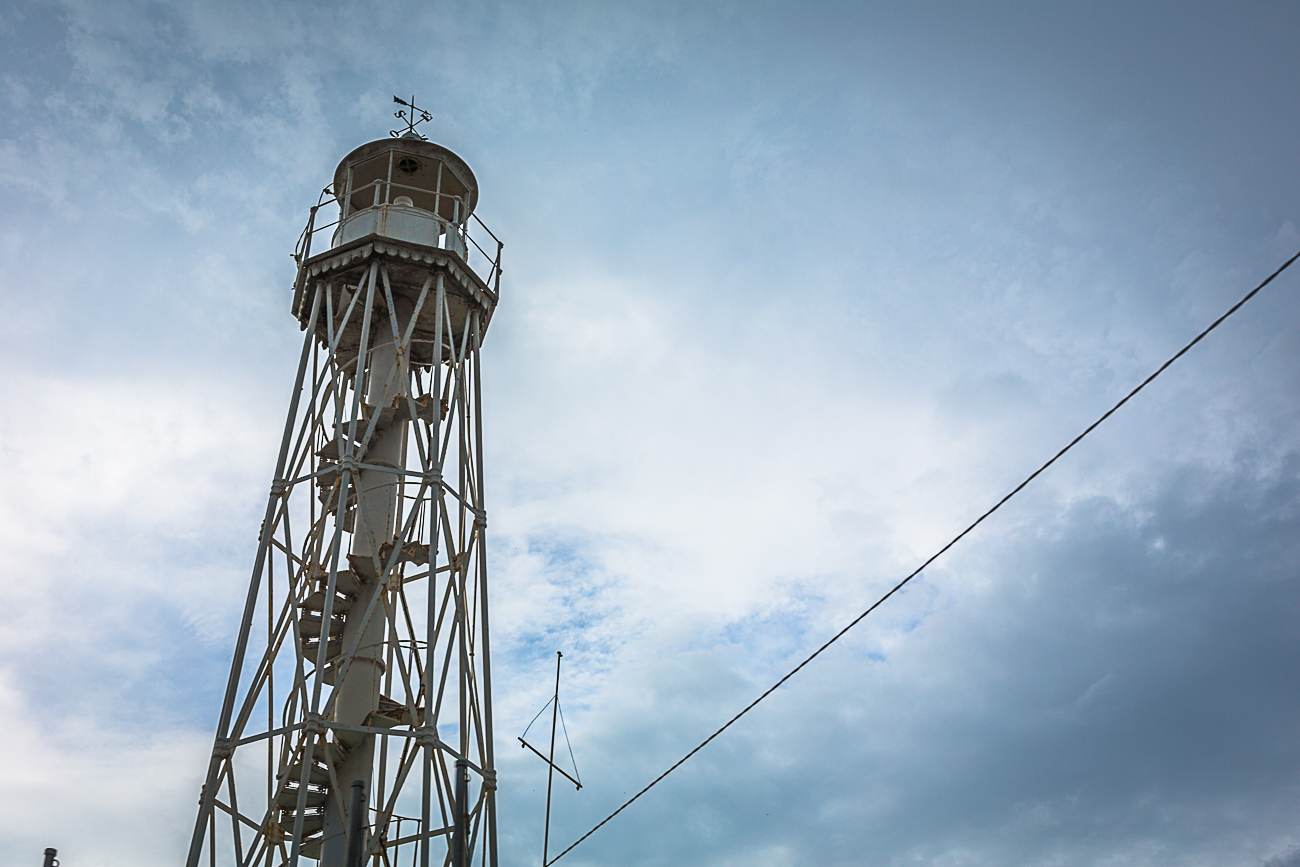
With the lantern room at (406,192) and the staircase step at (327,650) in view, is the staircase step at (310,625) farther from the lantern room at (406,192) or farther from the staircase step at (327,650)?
the lantern room at (406,192)

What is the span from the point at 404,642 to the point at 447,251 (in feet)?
31.6

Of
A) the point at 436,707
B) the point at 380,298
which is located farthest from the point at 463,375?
the point at 436,707

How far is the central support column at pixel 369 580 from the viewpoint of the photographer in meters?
21.8

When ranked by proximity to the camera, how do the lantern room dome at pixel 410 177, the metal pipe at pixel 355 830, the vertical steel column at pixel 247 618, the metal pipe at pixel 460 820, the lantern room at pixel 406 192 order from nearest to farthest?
the metal pipe at pixel 355 830, the metal pipe at pixel 460 820, the vertical steel column at pixel 247 618, the lantern room at pixel 406 192, the lantern room dome at pixel 410 177

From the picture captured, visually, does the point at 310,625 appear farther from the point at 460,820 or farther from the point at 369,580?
the point at 460,820

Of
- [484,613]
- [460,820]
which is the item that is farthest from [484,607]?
[460,820]

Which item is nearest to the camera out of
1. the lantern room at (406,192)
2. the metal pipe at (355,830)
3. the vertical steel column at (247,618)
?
the metal pipe at (355,830)

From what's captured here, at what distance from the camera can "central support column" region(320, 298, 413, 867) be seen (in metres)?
21.8

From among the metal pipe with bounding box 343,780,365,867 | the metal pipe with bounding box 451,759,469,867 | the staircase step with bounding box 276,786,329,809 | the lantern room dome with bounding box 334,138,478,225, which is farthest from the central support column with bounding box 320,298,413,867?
the metal pipe with bounding box 343,780,365,867

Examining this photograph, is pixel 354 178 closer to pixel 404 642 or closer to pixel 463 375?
pixel 463 375

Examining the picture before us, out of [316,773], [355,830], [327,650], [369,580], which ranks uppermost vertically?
[369,580]

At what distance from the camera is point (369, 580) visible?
23844 mm

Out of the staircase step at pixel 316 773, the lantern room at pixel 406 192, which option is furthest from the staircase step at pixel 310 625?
the lantern room at pixel 406 192

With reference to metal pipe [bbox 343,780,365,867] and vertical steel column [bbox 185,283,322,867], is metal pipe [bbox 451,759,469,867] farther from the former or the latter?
vertical steel column [bbox 185,283,322,867]
